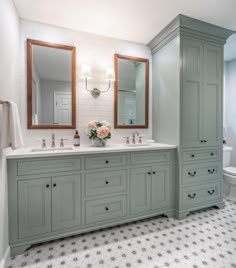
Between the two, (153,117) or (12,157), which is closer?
(12,157)

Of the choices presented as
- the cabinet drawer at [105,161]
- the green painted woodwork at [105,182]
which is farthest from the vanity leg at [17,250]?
the cabinet drawer at [105,161]

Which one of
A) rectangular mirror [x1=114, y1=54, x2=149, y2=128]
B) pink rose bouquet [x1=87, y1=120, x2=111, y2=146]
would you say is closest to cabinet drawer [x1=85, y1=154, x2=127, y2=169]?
pink rose bouquet [x1=87, y1=120, x2=111, y2=146]

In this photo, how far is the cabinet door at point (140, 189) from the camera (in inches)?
81.0

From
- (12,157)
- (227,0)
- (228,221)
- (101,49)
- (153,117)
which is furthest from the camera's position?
(153,117)

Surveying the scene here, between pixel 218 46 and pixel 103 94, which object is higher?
pixel 218 46

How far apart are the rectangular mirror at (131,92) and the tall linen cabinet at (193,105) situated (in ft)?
0.94

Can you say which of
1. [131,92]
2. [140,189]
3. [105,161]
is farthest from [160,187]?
[131,92]

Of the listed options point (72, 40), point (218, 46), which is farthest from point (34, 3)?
point (218, 46)

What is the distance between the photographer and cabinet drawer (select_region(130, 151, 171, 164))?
2054 mm

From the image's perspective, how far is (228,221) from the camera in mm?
2135

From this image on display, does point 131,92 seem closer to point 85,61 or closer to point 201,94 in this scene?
point 85,61

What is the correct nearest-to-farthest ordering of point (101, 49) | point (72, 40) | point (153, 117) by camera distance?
1. point (72, 40)
2. point (101, 49)
3. point (153, 117)

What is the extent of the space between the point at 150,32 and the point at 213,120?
1.53m

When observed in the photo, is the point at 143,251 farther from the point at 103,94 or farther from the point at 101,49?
the point at 101,49
